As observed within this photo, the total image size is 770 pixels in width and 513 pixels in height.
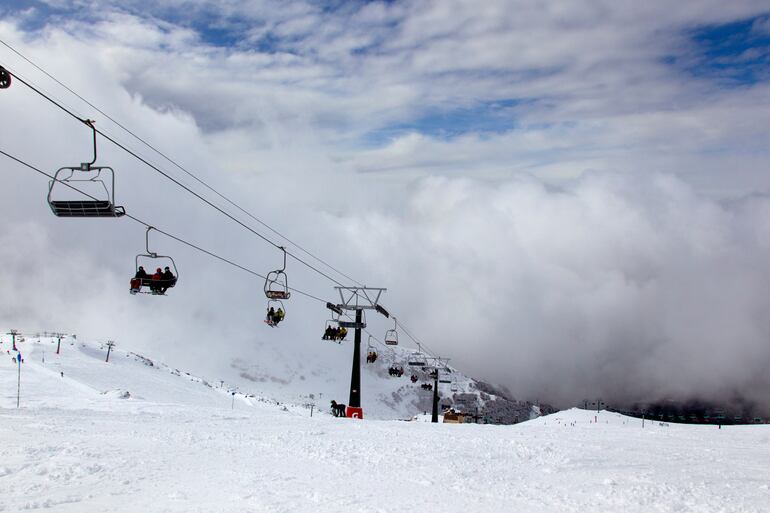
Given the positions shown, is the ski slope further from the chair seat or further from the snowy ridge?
the snowy ridge

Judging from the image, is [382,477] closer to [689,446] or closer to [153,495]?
[153,495]

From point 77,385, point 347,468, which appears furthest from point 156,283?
point 77,385

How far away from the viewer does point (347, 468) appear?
664 inches

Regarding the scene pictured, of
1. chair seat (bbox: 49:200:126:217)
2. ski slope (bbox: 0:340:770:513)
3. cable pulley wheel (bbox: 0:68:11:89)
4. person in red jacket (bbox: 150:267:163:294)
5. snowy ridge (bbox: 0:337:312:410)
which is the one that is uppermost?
cable pulley wheel (bbox: 0:68:11:89)

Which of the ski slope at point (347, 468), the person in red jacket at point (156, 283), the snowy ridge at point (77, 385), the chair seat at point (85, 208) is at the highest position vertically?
the chair seat at point (85, 208)

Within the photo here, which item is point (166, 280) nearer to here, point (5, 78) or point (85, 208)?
point (85, 208)

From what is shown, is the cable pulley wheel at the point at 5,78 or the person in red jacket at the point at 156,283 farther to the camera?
the person in red jacket at the point at 156,283

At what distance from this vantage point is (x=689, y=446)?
24.8 meters

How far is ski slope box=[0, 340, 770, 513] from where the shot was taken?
→ 13.1 m

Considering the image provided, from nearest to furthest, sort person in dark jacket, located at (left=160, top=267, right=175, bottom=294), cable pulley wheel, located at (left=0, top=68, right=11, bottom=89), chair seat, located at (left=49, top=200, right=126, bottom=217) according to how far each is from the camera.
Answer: cable pulley wheel, located at (left=0, top=68, right=11, bottom=89) < chair seat, located at (left=49, top=200, right=126, bottom=217) < person in dark jacket, located at (left=160, top=267, right=175, bottom=294)

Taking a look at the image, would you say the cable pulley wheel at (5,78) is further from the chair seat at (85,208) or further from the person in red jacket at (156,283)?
the person in red jacket at (156,283)

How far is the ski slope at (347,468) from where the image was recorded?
13.1 m

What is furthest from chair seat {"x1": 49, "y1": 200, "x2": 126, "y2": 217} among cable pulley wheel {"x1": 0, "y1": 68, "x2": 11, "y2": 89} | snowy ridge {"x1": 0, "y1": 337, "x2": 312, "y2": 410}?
snowy ridge {"x1": 0, "y1": 337, "x2": 312, "y2": 410}

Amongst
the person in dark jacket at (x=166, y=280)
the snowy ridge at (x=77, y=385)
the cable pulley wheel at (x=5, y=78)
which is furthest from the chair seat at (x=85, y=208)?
the snowy ridge at (x=77, y=385)
